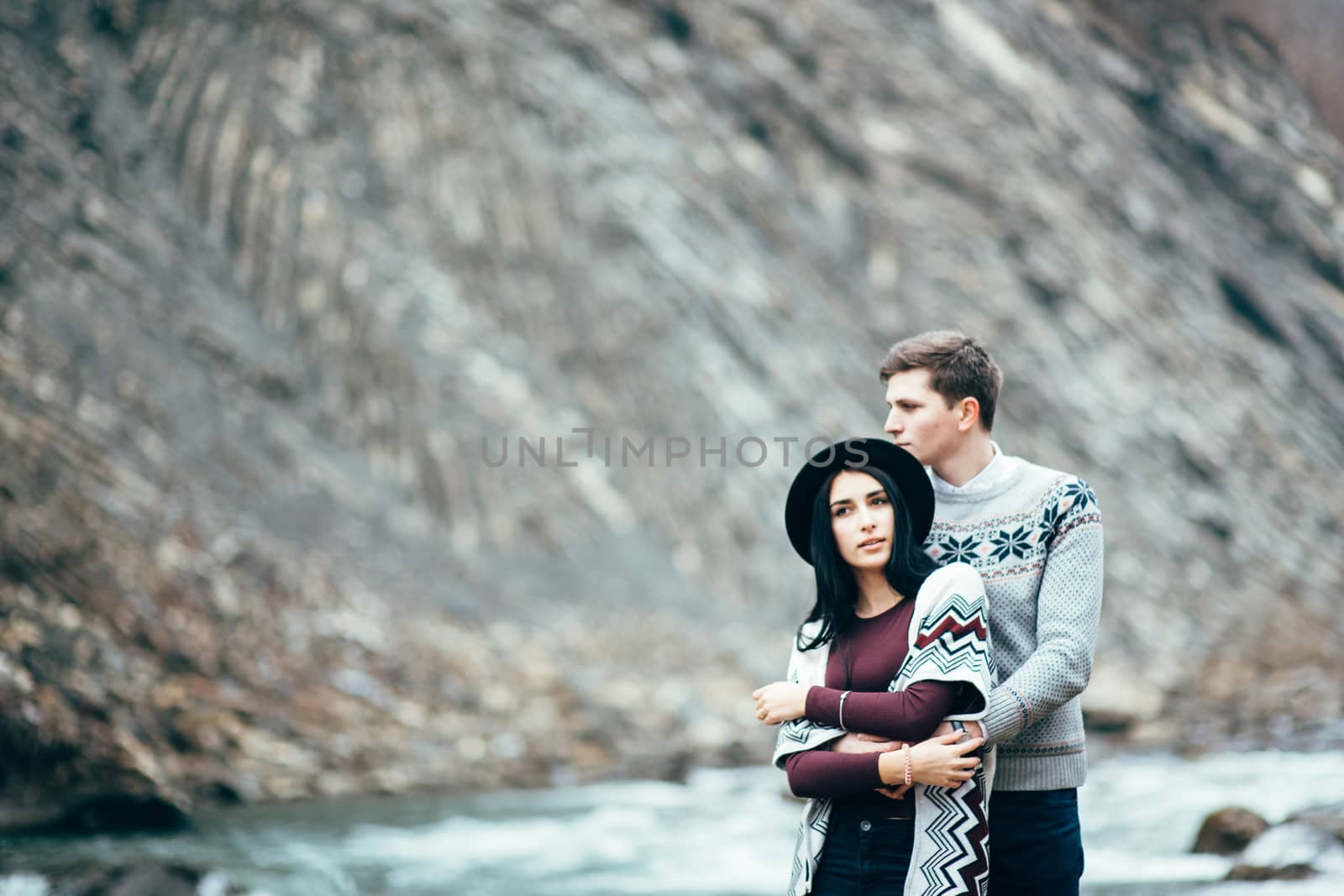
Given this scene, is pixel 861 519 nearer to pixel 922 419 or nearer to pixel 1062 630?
pixel 922 419

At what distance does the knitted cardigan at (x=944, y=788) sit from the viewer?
2.29 meters

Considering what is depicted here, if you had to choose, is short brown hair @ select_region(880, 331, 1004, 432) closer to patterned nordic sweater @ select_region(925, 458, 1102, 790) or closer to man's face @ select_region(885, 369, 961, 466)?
man's face @ select_region(885, 369, 961, 466)

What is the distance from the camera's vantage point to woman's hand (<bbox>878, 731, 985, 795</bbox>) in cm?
228

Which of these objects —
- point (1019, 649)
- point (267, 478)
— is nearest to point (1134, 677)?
point (267, 478)

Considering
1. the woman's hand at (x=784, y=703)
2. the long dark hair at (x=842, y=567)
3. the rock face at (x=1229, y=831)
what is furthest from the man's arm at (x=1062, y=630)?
the rock face at (x=1229, y=831)

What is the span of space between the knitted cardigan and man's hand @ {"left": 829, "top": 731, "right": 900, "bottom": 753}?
0.05 ft

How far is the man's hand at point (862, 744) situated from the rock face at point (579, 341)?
7.29 metres

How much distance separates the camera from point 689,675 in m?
12.0

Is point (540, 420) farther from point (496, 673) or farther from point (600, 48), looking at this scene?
point (600, 48)

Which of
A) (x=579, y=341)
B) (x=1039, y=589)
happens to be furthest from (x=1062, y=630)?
(x=579, y=341)

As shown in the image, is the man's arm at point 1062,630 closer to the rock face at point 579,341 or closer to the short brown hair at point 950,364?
the short brown hair at point 950,364

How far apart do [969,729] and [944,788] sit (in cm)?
12

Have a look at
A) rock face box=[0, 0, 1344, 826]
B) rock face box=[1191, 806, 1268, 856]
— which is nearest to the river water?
rock face box=[1191, 806, 1268, 856]

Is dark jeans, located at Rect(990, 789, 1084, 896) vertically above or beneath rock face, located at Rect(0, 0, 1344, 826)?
beneath
